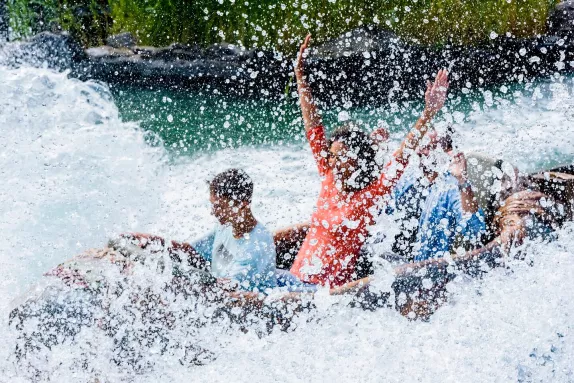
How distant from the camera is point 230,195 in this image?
299cm

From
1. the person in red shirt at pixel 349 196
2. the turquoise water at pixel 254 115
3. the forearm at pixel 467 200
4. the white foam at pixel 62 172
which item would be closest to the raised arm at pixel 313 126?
the person in red shirt at pixel 349 196

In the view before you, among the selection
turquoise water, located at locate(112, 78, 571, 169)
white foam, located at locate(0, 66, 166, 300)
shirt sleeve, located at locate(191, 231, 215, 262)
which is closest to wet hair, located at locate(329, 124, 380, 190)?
shirt sleeve, located at locate(191, 231, 215, 262)

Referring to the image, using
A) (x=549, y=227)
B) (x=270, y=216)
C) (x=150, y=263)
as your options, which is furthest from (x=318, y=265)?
(x=270, y=216)

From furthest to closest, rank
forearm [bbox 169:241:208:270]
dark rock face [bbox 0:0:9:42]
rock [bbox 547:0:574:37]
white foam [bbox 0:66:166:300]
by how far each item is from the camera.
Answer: dark rock face [bbox 0:0:9:42]
rock [bbox 547:0:574:37]
white foam [bbox 0:66:166:300]
forearm [bbox 169:241:208:270]

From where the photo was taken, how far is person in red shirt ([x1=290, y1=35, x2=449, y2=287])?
128 inches

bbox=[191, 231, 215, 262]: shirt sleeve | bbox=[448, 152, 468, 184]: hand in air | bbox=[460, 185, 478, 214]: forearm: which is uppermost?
bbox=[448, 152, 468, 184]: hand in air

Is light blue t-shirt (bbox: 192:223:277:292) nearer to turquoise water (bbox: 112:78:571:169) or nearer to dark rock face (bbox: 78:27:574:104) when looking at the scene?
turquoise water (bbox: 112:78:571:169)

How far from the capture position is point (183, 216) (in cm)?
521

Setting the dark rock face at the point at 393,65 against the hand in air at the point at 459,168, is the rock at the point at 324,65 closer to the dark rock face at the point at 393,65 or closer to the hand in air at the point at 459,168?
the dark rock face at the point at 393,65

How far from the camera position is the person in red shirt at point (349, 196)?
3.24 metres

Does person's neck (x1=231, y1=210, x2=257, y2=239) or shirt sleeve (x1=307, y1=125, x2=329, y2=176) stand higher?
shirt sleeve (x1=307, y1=125, x2=329, y2=176)

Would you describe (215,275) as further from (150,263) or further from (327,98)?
(327,98)

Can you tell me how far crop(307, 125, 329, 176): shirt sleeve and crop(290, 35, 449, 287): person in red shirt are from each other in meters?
0.09

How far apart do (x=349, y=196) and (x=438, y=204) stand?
600 mm
